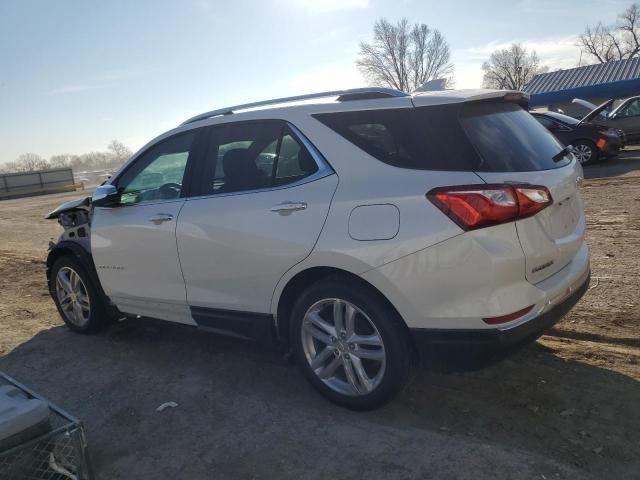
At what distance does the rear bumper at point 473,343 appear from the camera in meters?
2.76

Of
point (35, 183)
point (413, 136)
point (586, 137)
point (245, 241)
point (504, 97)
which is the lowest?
point (35, 183)

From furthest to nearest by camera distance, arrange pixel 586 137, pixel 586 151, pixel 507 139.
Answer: pixel 586 151
pixel 586 137
pixel 507 139

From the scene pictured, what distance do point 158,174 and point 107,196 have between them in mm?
464

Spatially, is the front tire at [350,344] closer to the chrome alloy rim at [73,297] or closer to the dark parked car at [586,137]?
the chrome alloy rim at [73,297]

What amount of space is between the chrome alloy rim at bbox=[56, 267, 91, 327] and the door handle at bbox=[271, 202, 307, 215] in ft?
8.04

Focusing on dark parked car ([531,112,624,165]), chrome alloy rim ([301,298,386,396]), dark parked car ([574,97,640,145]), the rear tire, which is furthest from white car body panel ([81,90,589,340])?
dark parked car ([574,97,640,145])

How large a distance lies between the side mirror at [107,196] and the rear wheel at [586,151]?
12914 millimetres

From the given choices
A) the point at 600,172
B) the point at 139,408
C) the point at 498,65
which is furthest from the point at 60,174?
the point at 498,65

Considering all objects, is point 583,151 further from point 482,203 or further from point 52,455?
point 52,455

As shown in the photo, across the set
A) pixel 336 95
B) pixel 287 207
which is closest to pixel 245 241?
pixel 287 207

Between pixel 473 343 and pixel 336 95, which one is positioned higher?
pixel 336 95

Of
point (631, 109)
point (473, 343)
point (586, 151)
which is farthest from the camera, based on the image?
point (631, 109)

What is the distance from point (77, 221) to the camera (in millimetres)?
5074

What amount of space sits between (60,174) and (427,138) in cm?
3933
